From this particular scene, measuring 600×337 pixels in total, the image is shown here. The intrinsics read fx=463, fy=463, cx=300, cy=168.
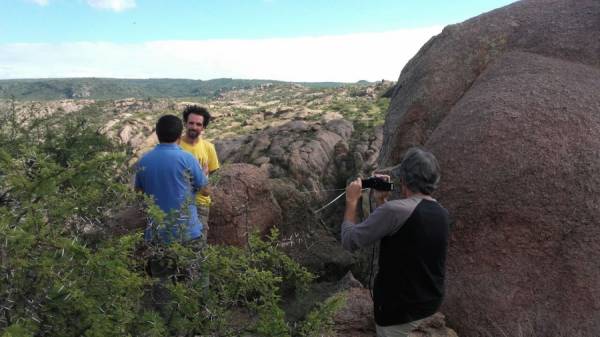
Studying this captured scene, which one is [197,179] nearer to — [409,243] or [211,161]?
[211,161]

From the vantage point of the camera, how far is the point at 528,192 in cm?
466

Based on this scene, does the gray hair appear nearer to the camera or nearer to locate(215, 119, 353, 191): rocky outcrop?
the camera

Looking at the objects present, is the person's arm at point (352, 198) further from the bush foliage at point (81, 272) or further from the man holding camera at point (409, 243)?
the bush foliage at point (81, 272)

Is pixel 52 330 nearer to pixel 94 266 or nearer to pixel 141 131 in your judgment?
pixel 94 266

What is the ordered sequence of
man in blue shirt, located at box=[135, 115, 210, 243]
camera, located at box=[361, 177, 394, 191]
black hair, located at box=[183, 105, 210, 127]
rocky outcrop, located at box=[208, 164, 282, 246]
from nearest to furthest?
camera, located at box=[361, 177, 394, 191] < man in blue shirt, located at box=[135, 115, 210, 243] < black hair, located at box=[183, 105, 210, 127] < rocky outcrop, located at box=[208, 164, 282, 246]

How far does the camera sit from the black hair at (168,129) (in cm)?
414

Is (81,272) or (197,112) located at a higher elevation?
(197,112)

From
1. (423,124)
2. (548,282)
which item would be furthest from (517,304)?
(423,124)

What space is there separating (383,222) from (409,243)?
216 millimetres

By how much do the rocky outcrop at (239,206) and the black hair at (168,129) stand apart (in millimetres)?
2178

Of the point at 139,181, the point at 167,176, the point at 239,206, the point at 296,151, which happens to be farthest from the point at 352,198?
the point at 296,151

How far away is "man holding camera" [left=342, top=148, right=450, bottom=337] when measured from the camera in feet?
9.51

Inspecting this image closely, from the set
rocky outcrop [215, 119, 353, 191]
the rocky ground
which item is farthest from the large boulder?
rocky outcrop [215, 119, 353, 191]

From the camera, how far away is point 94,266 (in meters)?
2.22
